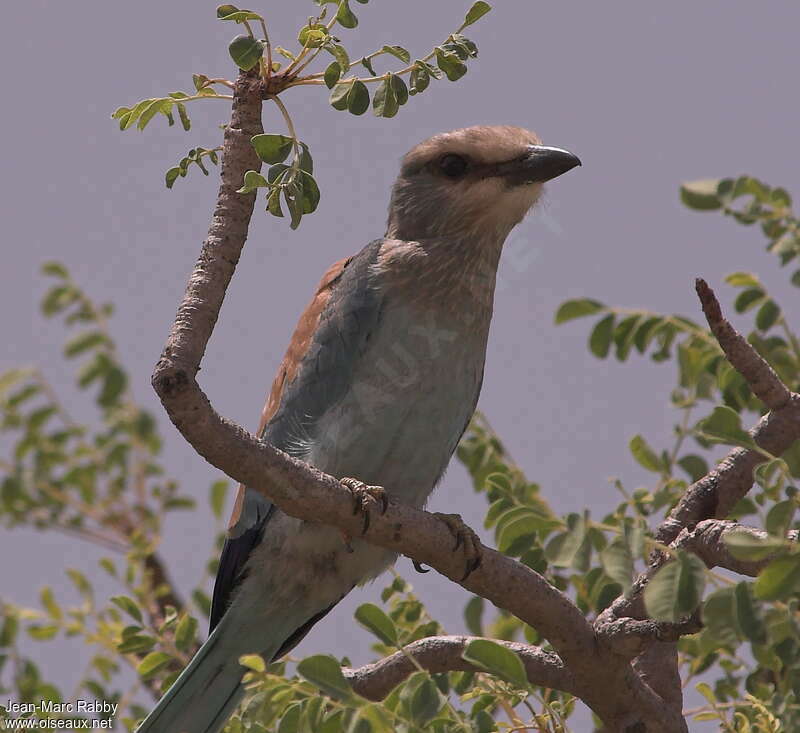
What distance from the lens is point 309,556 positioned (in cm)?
373

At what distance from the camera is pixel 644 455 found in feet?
11.5

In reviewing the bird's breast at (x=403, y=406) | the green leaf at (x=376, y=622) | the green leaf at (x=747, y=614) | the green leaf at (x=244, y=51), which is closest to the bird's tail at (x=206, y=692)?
the bird's breast at (x=403, y=406)

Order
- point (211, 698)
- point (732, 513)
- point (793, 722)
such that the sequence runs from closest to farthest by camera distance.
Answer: point (793, 722) < point (732, 513) < point (211, 698)

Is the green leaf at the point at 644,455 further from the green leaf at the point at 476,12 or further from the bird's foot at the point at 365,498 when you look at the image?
the green leaf at the point at 476,12

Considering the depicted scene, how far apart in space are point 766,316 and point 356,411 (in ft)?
4.06

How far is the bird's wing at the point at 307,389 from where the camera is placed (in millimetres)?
3762

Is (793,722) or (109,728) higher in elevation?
(793,722)

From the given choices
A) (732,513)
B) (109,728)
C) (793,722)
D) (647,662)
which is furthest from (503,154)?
(793,722)

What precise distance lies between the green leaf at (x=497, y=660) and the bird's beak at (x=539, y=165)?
6.76 ft

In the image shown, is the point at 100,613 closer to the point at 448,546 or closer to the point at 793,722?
the point at 448,546

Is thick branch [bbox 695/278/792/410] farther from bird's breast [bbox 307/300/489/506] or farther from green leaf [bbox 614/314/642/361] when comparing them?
bird's breast [bbox 307/300/489/506]

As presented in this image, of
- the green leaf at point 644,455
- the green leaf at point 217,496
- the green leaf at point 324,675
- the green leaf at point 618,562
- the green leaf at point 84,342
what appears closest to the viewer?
the green leaf at point 618,562

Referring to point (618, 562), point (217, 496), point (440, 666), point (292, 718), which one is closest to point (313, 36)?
point (618, 562)

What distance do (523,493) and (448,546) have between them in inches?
29.9
